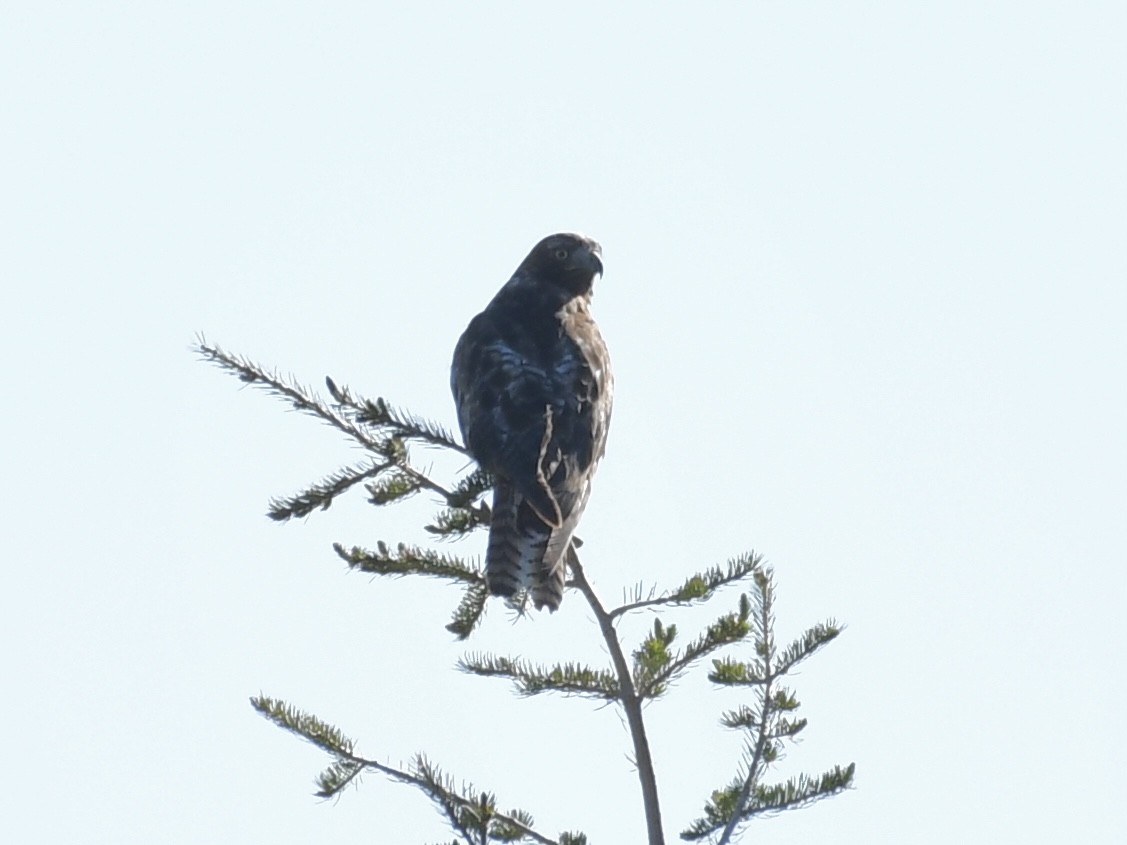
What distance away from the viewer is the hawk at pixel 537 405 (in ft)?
22.6

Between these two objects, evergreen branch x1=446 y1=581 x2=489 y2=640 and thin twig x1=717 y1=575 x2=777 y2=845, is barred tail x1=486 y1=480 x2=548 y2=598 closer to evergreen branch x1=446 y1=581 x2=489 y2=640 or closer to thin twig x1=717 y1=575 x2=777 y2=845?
evergreen branch x1=446 y1=581 x2=489 y2=640

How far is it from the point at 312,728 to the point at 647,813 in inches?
47.5

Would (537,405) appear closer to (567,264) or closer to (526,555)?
(526,555)

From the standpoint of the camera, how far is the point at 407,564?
6.05m

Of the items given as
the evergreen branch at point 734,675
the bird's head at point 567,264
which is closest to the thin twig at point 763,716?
the evergreen branch at point 734,675

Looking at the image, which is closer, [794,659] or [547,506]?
[794,659]

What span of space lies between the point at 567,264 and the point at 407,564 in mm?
4812

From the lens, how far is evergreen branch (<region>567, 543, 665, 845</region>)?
17.6 ft

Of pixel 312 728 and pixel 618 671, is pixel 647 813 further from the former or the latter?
pixel 312 728

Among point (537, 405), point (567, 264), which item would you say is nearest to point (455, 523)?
point (537, 405)

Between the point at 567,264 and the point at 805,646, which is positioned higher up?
the point at 567,264

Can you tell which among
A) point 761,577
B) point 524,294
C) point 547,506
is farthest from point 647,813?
point 524,294

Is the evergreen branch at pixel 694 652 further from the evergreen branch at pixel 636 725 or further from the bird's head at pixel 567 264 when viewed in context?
the bird's head at pixel 567 264

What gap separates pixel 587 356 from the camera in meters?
8.95
